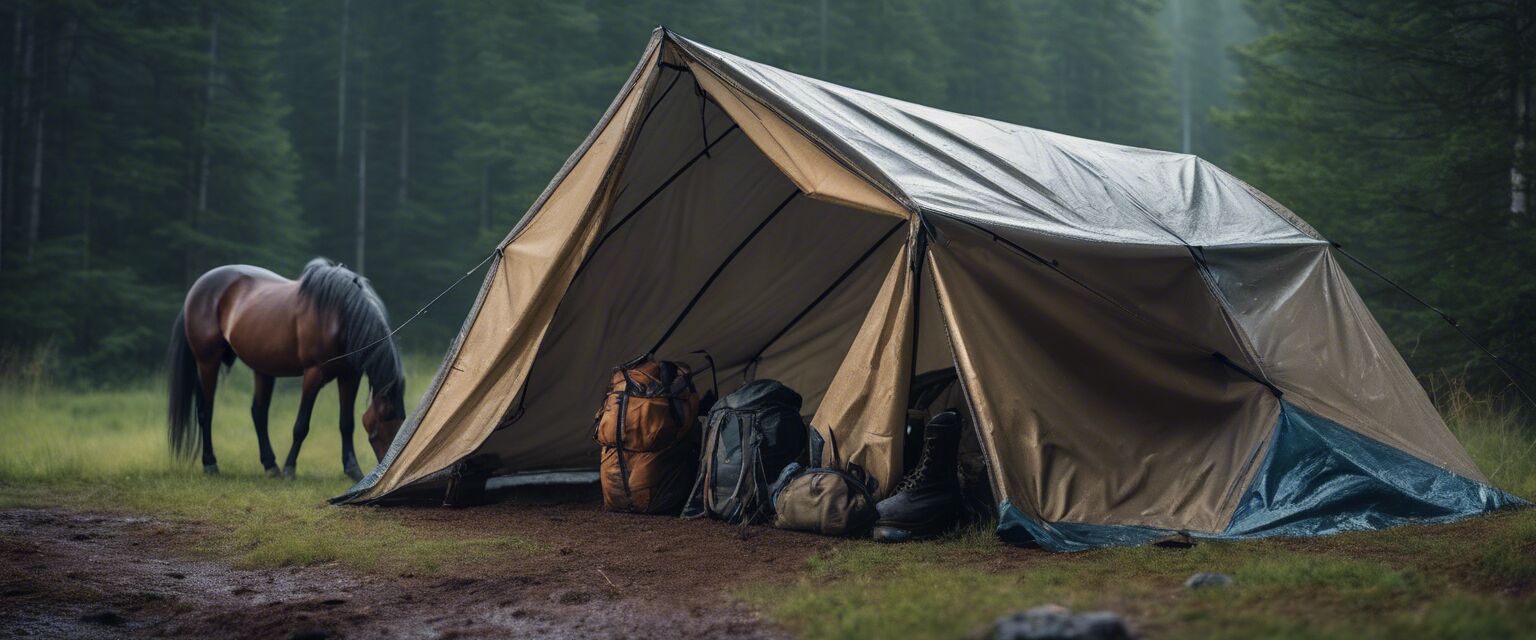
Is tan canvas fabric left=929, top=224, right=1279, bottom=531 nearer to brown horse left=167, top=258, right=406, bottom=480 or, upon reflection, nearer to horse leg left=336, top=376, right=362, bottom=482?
brown horse left=167, top=258, right=406, bottom=480

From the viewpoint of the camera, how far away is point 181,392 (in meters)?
7.63

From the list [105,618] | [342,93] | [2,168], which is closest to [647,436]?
[105,618]

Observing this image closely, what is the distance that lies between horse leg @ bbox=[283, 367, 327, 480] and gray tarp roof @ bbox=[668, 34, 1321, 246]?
11.2 feet

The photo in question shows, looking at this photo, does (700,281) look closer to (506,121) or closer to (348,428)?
(348,428)

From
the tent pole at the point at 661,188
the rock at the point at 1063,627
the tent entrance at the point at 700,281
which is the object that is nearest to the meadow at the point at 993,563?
the rock at the point at 1063,627

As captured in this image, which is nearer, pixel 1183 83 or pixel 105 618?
pixel 105 618

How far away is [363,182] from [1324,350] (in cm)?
1920

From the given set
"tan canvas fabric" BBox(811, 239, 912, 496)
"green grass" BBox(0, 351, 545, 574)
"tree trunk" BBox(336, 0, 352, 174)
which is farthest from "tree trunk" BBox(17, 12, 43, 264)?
"tan canvas fabric" BBox(811, 239, 912, 496)

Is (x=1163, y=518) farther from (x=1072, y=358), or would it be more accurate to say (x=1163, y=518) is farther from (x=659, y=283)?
(x=659, y=283)

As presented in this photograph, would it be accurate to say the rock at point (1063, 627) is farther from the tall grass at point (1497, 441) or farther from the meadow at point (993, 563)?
the tall grass at point (1497, 441)

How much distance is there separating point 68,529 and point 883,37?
67.7 ft

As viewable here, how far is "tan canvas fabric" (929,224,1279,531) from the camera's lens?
4656 mm

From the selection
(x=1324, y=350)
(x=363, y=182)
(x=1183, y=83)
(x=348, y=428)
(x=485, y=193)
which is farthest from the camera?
(x=1183, y=83)

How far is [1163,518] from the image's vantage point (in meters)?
4.76
